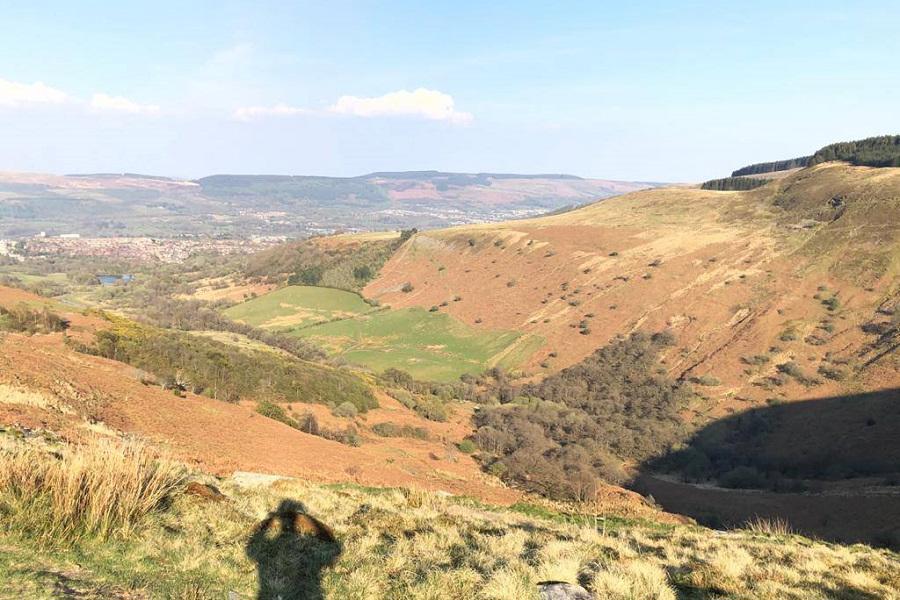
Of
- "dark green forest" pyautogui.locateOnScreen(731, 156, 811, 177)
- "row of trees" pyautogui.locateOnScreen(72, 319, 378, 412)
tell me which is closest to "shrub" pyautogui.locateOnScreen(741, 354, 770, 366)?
"row of trees" pyautogui.locateOnScreen(72, 319, 378, 412)

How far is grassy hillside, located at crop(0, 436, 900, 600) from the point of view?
5.98 metres

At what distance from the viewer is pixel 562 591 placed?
6766mm

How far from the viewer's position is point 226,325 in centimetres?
7762

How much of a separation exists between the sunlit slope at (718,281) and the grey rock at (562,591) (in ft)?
140

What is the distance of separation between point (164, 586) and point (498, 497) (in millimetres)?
16063

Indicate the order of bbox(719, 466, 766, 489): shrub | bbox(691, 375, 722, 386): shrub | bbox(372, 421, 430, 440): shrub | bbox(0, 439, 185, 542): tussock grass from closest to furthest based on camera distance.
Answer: bbox(0, 439, 185, 542): tussock grass < bbox(719, 466, 766, 489): shrub < bbox(372, 421, 430, 440): shrub < bbox(691, 375, 722, 386): shrub

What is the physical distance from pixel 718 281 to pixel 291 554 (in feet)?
210

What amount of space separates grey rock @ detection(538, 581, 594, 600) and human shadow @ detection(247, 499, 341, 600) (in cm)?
292

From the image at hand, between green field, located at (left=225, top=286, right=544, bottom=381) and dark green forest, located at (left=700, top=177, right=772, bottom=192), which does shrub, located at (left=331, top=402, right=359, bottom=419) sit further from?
dark green forest, located at (left=700, top=177, right=772, bottom=192)

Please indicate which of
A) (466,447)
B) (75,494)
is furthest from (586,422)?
(75,494)

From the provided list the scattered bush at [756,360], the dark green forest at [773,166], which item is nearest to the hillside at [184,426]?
the scattered bush at [756,360]

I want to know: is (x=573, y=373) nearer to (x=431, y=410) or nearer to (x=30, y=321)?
(x=431, y=410)

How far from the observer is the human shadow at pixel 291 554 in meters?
6.48

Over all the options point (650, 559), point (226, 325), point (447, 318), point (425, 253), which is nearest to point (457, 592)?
point (650, 559)
